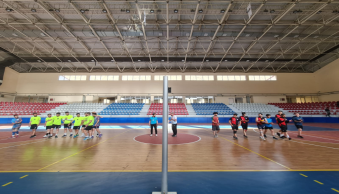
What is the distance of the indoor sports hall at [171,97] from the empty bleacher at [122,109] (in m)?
0.33

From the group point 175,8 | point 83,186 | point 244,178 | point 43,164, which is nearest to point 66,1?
point 175,8

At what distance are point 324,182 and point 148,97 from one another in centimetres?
2477

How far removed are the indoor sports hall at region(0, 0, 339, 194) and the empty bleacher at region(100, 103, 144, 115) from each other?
33 cm

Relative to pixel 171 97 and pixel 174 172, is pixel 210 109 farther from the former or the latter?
pixel 174 172

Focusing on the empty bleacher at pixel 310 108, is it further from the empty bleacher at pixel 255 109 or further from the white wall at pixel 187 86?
the white wall at pixel 187 86

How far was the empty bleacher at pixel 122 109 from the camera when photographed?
67.8ft

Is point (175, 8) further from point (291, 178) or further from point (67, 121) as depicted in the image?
point (291, 178)

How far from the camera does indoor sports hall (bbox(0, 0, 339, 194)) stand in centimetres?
318

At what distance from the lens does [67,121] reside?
8.94 meters

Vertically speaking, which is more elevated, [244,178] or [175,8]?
[175,8]

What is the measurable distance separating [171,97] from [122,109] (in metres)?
10.2

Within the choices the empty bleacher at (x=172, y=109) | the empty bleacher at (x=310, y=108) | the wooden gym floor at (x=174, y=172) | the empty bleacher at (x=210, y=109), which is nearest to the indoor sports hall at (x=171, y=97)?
the wooden gym floor at (x=174, y=172)

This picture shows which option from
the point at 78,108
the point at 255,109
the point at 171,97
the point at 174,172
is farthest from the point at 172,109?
the point at 174,172

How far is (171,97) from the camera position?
26984 mm
